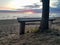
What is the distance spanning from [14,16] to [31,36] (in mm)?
9246

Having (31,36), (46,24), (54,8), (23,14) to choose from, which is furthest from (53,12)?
(31,36)

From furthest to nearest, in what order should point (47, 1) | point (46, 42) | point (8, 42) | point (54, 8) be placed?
point (54, 8) → point (47, 1) → point (8, 42) → point (46, 42)

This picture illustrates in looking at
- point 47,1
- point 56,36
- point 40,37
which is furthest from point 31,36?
point 47,1

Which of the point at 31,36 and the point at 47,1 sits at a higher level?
the point at 47,1

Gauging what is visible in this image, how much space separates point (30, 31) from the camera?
28.3 ft

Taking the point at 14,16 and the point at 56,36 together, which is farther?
the point at 14,16

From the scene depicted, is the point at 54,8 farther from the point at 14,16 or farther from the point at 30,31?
the point at 30,31

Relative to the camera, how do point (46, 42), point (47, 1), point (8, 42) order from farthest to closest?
point (47, 1) → point (8, 42) → point (46, 42)

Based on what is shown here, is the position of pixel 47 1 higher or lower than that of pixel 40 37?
higher

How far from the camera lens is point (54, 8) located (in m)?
16.1

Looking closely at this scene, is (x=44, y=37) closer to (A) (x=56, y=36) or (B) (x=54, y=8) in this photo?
(A) (x=56, y=36)

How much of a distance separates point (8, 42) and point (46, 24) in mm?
2034

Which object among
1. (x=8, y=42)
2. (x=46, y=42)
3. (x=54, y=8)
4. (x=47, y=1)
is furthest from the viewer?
(x=54, y=8)

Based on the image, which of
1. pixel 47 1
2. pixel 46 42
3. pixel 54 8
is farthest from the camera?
pixel 54 8
